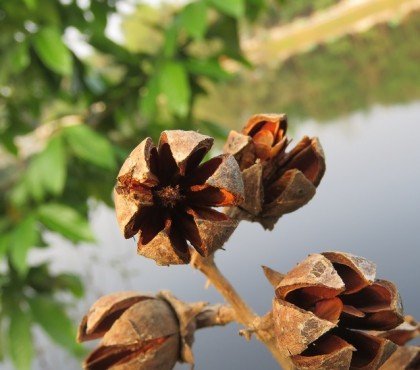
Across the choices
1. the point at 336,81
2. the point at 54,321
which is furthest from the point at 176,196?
the point at 336,81

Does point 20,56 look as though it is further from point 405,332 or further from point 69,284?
point 405,332

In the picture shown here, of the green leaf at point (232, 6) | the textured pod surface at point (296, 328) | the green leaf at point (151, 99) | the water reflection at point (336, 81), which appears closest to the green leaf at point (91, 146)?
the green leaf at point (151, 99)

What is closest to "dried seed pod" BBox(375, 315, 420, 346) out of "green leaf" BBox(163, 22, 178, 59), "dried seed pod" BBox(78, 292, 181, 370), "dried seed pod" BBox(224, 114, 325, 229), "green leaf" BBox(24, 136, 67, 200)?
"dried seed pod" BBox(224, 114, 325, 229)

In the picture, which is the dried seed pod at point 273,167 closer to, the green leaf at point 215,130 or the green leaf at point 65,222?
the green leaf at point 65,222

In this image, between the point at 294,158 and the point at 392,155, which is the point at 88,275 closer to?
the point at 392,155

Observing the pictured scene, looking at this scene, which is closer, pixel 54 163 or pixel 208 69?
pixel 54 163

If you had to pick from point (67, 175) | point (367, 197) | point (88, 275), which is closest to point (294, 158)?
point (67, 175)
